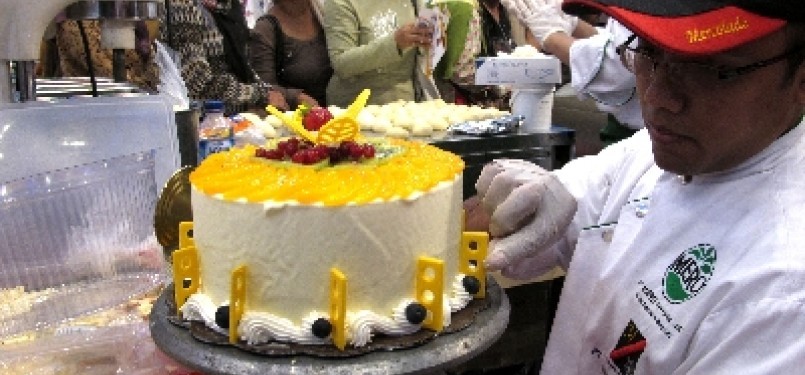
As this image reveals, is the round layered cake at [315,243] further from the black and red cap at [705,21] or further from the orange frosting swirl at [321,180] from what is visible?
the black and red cap at [705,21]

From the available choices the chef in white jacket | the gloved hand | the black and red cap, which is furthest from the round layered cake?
the gloved hand

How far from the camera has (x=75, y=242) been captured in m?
1.30

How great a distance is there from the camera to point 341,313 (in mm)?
994

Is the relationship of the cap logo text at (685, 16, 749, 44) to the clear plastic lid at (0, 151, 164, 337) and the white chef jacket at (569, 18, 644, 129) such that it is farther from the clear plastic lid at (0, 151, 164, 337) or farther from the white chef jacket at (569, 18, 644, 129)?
the white chef jacket at (569, 18, 644, 129)

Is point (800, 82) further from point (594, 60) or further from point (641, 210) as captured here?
point (594, 60)

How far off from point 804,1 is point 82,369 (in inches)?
45.5

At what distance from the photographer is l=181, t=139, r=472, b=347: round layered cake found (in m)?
1.03

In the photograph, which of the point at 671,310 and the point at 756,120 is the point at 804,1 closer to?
the point at 756,120

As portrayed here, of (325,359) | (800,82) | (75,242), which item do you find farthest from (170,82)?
(800,82)

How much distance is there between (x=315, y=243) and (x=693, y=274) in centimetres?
60

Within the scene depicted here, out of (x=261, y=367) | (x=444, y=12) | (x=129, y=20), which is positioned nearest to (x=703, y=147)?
(x=261, y=367)

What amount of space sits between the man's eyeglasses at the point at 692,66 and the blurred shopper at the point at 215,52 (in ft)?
7.43

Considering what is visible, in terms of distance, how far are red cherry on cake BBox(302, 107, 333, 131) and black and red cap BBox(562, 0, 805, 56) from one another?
0.52m

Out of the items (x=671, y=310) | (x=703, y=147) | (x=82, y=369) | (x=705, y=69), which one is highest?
(x=705, y=69)
